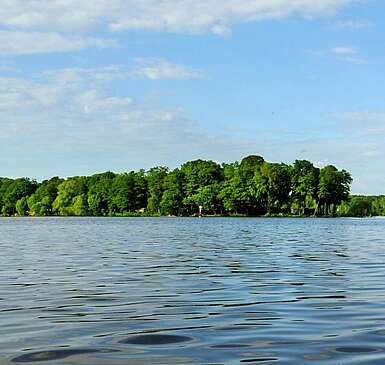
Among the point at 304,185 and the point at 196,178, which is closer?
the point at 304,185

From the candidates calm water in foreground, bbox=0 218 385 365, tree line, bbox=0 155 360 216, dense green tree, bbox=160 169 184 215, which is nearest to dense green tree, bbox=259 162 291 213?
tree line, bbox=0 155 360 216

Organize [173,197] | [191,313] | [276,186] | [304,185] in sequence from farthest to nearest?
[173,197]
[304,185]
[276,186]
[191,313]

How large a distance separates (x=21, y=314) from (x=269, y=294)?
6.30m

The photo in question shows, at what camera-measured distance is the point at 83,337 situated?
39.6 ft

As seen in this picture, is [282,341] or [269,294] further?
[269,294]

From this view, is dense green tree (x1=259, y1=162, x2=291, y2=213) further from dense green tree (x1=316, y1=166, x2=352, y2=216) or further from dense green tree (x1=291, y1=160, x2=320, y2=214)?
dense green tree (x1=316, y1=166, x2=352, y2=216)

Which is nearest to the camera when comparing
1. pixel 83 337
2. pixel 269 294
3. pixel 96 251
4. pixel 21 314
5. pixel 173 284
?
pixel 83 337

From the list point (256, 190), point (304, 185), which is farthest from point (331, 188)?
point (256, 190)

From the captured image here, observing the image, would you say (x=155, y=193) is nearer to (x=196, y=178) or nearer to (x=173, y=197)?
(x=173, y=197)

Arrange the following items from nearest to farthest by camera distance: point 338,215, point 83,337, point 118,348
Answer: point 118,348
point 83,337
point 338,215

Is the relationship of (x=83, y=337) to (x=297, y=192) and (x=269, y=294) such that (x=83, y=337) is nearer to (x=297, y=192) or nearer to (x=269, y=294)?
(x=269, y=294)

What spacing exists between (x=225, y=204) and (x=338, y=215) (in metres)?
33.6

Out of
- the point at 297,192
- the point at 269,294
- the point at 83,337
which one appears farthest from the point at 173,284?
the point at 297,192

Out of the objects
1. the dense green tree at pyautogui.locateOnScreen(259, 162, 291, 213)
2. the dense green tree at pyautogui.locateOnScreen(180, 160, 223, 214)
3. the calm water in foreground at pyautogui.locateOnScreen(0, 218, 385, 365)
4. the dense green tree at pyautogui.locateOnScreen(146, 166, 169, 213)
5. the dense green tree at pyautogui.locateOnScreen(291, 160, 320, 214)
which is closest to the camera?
the calm water in foreground at pyautogui.locateOnScreen(0, 218, 385, 365)
